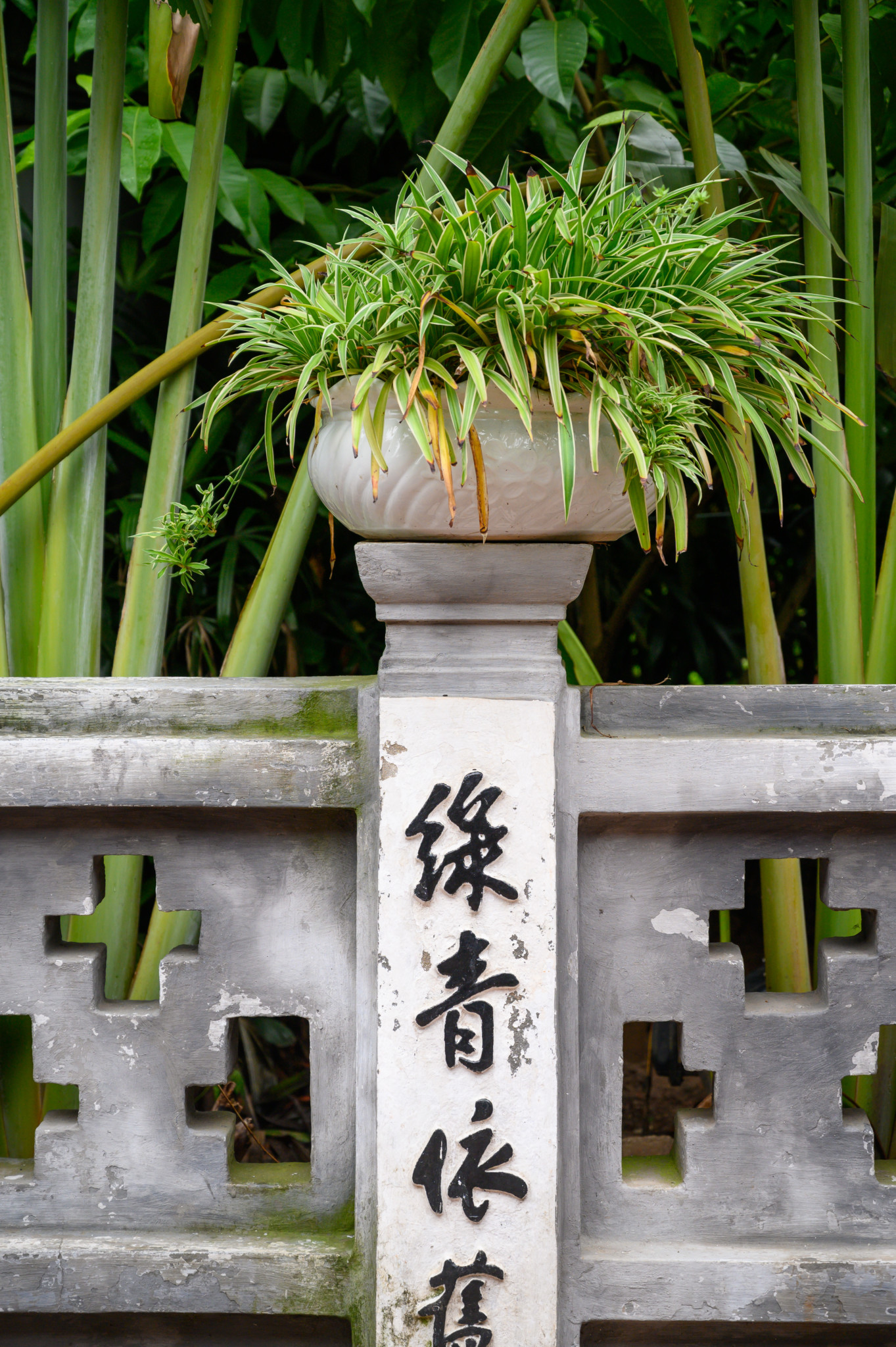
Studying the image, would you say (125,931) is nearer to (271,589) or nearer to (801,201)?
(271,589)

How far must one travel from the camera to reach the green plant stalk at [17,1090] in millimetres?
1253

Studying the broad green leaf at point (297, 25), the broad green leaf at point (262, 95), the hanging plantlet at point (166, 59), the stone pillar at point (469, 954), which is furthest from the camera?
the broad green leaf at point (262, 95)

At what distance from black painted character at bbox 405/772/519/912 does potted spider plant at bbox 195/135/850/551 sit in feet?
0.81

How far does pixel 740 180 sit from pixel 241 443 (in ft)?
3.35

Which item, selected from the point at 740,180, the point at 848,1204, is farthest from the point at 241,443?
the point at 848,1204

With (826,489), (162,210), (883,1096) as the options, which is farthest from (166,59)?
(883,1096)

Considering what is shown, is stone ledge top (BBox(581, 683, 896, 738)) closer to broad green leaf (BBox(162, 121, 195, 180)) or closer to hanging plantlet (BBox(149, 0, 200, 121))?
hanging plantlet (BBox(149, 0, 200, 121))

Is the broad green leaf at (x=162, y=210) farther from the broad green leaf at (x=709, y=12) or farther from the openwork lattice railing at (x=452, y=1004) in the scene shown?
the openwork lattice railing at (x=452, y=1004)

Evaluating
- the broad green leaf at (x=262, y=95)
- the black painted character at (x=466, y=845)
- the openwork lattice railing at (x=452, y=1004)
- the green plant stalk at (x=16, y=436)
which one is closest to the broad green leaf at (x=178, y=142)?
the broad green leaf at (x=262, y=95)

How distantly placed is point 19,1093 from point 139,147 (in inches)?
57.8

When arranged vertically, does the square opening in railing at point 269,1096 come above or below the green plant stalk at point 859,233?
below

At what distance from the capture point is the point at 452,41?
148 cm

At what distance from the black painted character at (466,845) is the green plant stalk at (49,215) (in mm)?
812

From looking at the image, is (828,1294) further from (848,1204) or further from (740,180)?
(740,180)
